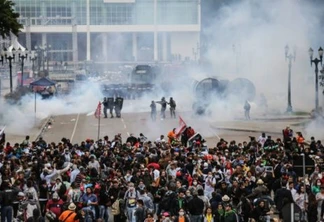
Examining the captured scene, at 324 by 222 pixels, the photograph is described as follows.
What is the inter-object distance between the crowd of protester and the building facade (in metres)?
125

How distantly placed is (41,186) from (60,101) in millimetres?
44474

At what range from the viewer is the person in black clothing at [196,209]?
2227 centimetres

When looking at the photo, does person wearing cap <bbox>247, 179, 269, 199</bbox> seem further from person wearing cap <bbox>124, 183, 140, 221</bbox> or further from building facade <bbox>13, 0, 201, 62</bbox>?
building facade <bbox>13, 0, 201, 62</bbox>

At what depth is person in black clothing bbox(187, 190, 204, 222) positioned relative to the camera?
22.3 metres

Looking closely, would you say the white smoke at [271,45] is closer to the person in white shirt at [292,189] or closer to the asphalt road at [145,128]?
the asphalt road at [145,128]

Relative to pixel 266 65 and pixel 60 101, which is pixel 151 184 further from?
pixel 266 65

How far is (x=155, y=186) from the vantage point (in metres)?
25.2

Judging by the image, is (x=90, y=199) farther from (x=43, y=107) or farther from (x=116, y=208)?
(x=43, y=107)

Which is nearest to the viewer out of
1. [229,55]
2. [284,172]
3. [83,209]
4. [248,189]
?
[83,209]

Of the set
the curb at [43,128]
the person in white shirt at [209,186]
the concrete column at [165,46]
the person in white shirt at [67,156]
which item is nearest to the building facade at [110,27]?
the concrete column at [165,46]

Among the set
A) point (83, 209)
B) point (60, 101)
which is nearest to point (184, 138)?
point (83, 209)

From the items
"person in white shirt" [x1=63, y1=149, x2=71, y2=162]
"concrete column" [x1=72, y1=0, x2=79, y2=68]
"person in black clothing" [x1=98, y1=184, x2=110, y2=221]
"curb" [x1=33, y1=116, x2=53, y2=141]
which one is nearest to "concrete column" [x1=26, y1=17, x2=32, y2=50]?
"concrete column" [x1=72, y1=0, x2=79, y2=68]

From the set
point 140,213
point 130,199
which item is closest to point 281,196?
point 130,199

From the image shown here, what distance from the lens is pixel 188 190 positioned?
2333cm
